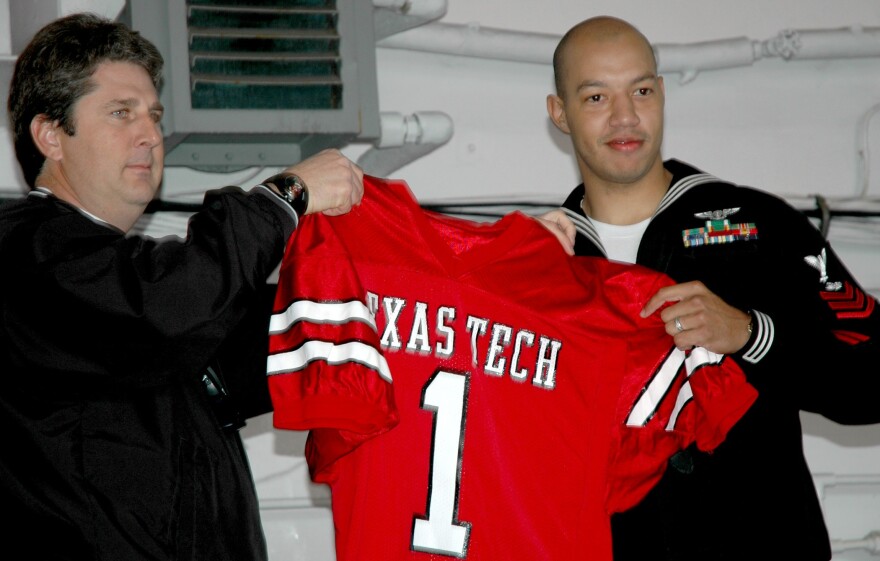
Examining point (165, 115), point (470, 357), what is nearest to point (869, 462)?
A: point (470, 357)

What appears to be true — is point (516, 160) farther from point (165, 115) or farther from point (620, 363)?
point (620, 363)

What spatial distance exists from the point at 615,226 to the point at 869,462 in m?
1.53

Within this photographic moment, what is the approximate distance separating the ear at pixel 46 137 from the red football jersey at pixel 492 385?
376 mm

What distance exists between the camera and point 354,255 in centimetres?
180

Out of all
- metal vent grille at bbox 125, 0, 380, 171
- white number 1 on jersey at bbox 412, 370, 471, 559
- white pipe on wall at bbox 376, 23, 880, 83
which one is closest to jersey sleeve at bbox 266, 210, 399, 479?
white number 1 on jersey at bbox 412, 370, 471, 559

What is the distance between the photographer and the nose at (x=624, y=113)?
2.00m

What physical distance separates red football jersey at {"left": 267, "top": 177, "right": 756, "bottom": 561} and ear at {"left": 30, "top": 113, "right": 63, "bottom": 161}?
0.38 m

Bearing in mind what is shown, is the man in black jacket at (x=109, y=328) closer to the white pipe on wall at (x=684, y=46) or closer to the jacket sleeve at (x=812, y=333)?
the jacket sleeve at (x=812, y=333)

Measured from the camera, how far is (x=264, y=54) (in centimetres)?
254

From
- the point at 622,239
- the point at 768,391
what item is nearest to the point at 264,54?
the point at 622,239

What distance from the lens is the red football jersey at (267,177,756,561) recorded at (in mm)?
1741

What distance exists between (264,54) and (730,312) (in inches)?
49.6

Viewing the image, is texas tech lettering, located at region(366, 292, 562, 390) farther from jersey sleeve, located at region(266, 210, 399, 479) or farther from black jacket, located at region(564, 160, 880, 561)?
black jacket, located at region(564, 160, 880, 561)

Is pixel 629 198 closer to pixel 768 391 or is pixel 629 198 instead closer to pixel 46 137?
pixel 768 391
